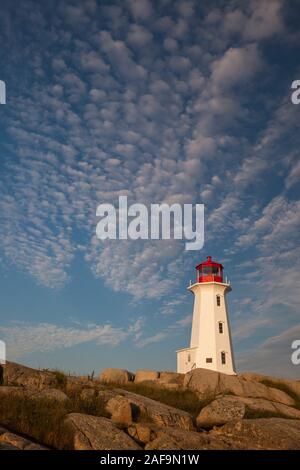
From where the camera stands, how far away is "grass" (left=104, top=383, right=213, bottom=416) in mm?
19391

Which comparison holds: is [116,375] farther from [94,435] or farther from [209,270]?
[94,435]

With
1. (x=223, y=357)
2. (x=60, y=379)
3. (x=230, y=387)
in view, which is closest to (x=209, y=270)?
(x=223, y=357)

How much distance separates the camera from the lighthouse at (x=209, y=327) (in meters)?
37.3

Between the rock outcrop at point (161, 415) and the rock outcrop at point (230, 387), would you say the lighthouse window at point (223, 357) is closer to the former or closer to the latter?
the rock outcrop at point (230, 387)

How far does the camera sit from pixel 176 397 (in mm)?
22281

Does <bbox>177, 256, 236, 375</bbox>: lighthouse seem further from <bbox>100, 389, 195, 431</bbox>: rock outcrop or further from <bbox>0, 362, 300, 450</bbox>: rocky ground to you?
<bbox>100, 389, 195, 431</bbox>: rock outcrop

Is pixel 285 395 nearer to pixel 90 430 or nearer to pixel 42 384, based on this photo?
pixel 42 384

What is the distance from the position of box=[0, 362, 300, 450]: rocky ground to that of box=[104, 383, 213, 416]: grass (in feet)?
0.18

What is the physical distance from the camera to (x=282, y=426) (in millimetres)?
13758

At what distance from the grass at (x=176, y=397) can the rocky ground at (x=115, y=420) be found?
0.05 m

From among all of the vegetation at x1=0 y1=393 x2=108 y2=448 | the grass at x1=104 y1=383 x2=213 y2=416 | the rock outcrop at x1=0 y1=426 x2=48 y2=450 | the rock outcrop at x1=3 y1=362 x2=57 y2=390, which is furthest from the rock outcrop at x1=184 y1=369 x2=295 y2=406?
the rock outcrop at x1=0 y1=426 x2=48 y2=450

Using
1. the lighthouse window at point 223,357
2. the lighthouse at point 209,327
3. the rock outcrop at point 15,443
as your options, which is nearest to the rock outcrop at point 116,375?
the lighthouse at point 209,327

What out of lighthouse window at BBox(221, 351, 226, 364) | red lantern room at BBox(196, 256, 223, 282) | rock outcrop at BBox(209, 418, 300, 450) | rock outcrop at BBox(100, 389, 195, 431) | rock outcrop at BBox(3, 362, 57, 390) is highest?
red lantern room at BBox(196, 256, 223, 282)
